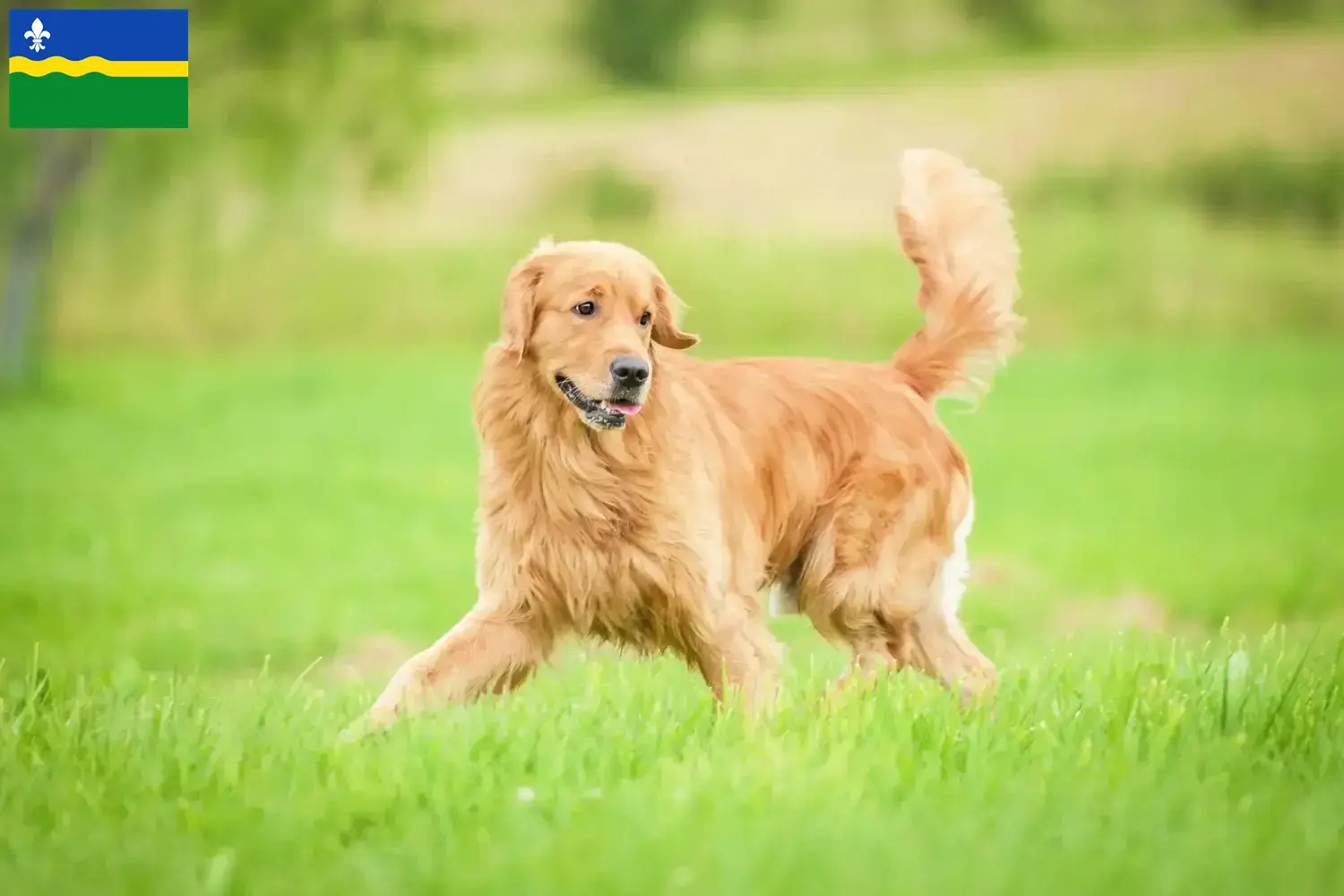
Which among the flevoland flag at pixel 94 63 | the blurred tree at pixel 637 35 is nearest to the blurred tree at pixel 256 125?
the blurred tree at pixel 637 35

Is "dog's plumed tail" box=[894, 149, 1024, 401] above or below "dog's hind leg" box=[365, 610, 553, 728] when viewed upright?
above

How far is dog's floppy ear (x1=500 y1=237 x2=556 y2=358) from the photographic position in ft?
9.70

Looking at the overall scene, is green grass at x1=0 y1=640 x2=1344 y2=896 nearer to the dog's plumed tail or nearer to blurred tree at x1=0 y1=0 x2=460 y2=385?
the dog's plumed tail

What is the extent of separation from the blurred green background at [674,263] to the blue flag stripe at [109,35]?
6.50ft

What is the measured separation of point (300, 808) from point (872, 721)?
109cm

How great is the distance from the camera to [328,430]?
834cm

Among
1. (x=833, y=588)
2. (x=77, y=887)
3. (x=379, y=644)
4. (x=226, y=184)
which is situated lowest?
(x=379, y=644)

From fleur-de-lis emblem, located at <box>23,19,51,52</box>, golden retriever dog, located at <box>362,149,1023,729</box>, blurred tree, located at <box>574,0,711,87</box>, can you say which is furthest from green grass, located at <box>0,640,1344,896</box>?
blurred tree, located at <box>574,0,711,87</box>

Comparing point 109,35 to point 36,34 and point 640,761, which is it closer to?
point 36,34

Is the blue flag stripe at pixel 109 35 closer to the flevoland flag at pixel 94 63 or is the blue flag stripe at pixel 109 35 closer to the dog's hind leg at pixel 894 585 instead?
the flevoland flag at pixel 94 63

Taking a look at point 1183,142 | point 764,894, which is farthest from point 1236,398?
point 764,894

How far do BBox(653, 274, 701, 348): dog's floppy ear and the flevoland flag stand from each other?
2.58 m

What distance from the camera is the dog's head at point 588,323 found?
2.88m

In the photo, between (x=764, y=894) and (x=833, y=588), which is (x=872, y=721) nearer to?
(x=833, y=588)
